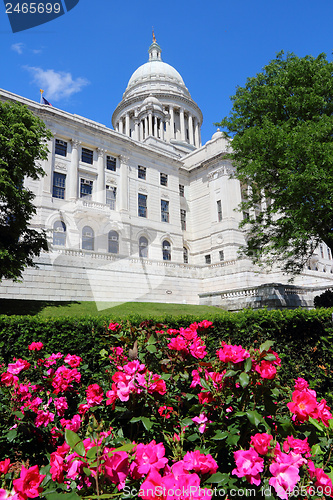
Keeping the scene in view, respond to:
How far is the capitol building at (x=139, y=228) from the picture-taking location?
20609mm

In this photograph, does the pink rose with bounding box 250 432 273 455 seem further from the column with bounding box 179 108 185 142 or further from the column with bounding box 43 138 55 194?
the column with bounding box 179 108 185 142

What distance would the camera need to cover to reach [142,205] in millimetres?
35750

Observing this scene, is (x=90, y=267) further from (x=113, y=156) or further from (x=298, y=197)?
(x=113, y=156)

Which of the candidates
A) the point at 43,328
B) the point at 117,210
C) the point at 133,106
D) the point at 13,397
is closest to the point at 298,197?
the point at 43,328

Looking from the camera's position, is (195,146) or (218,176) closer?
(218,176)

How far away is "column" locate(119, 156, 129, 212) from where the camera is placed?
33.3 meters

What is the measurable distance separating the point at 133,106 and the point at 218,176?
3599 centimetres

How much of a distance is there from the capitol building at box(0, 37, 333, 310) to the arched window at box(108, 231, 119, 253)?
0.11m

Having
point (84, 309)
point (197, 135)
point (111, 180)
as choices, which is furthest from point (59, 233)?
point (197, 135)

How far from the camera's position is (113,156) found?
113ft

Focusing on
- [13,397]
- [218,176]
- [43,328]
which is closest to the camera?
[13,397]

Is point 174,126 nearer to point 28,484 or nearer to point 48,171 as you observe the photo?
point 48,171

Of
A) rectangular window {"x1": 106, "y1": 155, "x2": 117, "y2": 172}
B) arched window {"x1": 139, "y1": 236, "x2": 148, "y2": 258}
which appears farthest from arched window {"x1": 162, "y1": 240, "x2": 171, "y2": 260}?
rectangular window {"x1": 106, "y1": 155, "x2": 117, "y2": 172}

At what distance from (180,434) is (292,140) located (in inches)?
555
